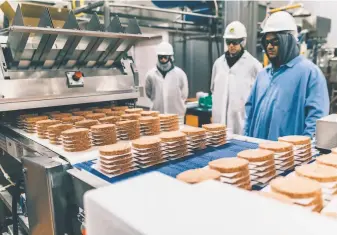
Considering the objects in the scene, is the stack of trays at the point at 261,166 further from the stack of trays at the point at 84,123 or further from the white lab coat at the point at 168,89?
the white lab coat at the point at 168,89

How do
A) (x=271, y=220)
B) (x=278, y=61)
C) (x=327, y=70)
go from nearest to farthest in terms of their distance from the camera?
(x=271, y=220) < (x=278, y=61) < (x=327, y=70)

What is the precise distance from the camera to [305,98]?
2.35 metres

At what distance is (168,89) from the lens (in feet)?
15.9

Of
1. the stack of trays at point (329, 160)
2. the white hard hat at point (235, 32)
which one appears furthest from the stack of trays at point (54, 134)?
the white hard hat at point (235, 32)

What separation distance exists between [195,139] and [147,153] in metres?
0.34

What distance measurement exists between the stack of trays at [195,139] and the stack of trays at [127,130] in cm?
37

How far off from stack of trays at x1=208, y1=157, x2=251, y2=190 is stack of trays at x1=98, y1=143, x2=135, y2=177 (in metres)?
A: 0.42

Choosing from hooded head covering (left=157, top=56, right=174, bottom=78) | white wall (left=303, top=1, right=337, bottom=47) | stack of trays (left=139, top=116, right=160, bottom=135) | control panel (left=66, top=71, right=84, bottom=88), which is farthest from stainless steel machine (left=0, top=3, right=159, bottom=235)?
white wall (left=303, top=1, right=337, bottom=47)

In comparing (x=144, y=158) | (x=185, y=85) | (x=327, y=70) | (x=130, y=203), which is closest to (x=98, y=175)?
(x=144, y=158)

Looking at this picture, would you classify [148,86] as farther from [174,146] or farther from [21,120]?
[174,146]

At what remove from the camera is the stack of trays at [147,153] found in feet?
4.70

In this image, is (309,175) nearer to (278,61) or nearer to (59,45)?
(278,61)

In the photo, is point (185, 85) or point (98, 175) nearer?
point (98, 175)

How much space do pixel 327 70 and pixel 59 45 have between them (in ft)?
14.8
